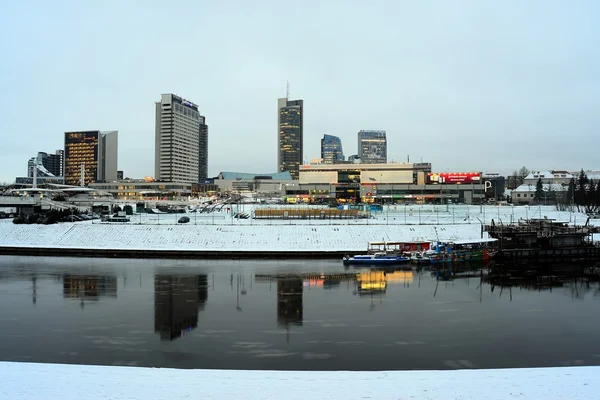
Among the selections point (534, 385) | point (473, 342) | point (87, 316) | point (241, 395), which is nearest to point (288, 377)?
point (241, 395)

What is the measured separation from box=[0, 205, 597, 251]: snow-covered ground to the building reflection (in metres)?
15.4

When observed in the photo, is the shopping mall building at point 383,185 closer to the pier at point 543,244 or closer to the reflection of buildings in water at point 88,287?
the pier at point 543,244

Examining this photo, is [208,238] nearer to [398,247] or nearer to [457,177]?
[398,247]

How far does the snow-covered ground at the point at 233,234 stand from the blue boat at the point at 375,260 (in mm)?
5240

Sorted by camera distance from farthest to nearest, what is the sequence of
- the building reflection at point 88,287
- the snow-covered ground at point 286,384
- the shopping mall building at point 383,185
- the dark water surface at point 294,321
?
the shopping mall building at point 383,185
the building reflection at point 88,287
the dark water surface at point 294,321
the snow-covered ground at point 286,384

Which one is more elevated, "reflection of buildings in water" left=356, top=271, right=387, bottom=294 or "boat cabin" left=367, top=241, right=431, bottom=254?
"boat cabin" left=367, top=241, right=431, bottom=254

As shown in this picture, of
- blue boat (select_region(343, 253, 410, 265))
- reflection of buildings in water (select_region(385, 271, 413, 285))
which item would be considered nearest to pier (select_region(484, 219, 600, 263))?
blue boat (select_region(343, 253, 410, 265))

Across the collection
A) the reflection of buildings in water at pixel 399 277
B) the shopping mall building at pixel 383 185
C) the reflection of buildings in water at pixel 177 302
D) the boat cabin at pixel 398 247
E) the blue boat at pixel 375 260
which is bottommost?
the reflection of buildings in water at pixel 399 277

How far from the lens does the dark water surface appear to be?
17.7m

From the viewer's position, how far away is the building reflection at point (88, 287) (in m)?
29.3

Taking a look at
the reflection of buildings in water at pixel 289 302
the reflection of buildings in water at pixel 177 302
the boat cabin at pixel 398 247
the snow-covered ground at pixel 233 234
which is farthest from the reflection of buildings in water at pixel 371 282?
the snow-covered ground at pixel 233 234

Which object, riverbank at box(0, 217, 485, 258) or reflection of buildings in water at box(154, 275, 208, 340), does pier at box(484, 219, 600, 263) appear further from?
reflection of buildings in water at box(154, 275, 208, 340)

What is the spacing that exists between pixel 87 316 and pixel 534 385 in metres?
20.9

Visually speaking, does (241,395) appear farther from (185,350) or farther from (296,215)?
(296,215)
